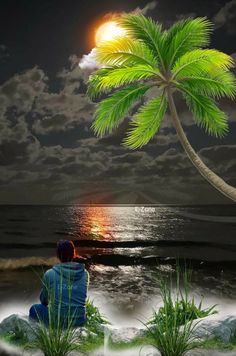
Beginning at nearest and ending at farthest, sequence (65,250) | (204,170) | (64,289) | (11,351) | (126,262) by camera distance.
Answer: (11,351), (65,250), (64,289), (204,170), (126,262)

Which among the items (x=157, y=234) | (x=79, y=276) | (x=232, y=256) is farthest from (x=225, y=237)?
(x=79, y=276)

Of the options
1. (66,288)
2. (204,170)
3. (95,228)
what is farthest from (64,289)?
(95,228)

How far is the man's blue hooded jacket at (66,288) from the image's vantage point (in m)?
6.64

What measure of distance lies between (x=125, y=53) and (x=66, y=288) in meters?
8.60

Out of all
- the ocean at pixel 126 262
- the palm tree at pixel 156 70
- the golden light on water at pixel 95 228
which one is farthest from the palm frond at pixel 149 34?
the golden light on water at pixel 95 228

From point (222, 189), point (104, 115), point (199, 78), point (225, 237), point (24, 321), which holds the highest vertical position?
point (225, 237)

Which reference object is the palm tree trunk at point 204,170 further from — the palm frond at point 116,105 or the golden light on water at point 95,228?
the golden light on water at point 95,228

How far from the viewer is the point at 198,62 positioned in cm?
1387

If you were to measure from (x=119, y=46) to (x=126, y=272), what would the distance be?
27.1m

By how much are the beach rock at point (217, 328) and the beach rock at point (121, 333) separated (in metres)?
0.81

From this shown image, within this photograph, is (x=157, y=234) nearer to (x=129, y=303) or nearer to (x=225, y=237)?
(x=225, y=237)

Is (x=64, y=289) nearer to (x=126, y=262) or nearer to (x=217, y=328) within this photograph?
(x=217, y=328)

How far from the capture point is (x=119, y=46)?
13602 millimetres

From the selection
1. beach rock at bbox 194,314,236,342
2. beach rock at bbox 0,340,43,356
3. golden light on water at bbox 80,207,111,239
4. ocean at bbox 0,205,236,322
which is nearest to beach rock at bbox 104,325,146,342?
beach rock at bbox 194,314,236,342
